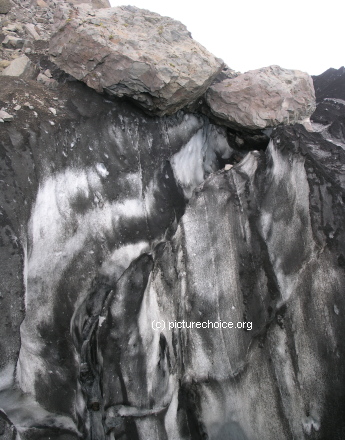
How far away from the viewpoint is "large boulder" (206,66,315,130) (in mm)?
6750

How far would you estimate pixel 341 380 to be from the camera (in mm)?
4520

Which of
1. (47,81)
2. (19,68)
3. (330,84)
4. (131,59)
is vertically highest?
(330,84)

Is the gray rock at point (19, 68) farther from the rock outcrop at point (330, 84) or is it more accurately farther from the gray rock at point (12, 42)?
the rock outcrop at point (330, 84)

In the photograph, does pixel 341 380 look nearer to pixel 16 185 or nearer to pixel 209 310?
pixel 209 310

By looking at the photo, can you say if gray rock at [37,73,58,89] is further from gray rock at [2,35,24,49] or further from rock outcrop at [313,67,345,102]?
rock outcrop at [313,67,345,102]

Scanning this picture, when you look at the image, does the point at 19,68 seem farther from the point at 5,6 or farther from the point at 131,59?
the point at 5,6

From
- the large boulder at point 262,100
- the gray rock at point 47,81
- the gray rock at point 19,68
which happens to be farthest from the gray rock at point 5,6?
the large boulder at point 262,100

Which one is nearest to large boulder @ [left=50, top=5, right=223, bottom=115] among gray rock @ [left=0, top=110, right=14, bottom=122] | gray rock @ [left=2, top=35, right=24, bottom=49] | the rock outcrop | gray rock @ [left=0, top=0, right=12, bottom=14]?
gray rock @ [left=0, top=110, right=14, bottom=122]

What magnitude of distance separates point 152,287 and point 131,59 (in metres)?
3.35

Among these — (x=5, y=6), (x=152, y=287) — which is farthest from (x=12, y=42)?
(x=152, y=287)

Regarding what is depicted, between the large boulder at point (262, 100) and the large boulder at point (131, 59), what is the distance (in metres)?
0.64

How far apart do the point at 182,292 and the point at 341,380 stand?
226 cm

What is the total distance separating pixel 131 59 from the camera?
569cm

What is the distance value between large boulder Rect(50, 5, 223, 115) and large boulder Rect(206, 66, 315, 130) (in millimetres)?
644
